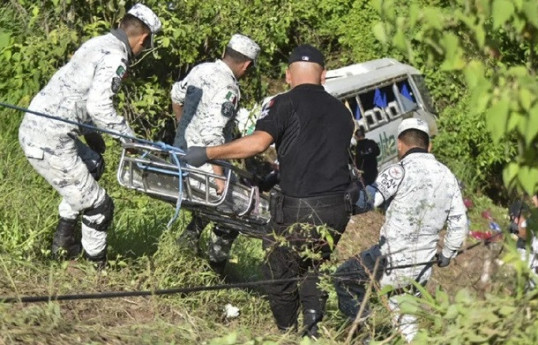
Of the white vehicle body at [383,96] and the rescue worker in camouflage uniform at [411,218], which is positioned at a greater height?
the rescue worker in camouflage uniform at [411,218]

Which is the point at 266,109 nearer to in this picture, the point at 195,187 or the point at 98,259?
the point at 195,187

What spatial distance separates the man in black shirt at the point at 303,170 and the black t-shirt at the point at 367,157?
6984 millimetres

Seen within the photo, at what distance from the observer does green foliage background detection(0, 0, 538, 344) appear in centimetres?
395

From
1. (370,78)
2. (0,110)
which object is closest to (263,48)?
(370,78)

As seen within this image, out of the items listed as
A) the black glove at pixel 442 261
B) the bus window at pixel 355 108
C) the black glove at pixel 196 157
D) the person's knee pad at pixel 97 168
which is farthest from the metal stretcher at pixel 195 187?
the bus window at pixel 355 108

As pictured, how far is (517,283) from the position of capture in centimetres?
452

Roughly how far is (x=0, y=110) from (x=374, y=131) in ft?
18.0

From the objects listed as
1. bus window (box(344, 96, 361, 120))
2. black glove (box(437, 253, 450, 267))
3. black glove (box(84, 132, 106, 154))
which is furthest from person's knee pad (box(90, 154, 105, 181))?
bus window (box(344, 96, 361, 120))

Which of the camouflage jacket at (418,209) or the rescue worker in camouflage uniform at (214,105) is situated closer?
the camouflage jacket at (418,209)

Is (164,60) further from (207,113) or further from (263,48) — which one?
(207,113)

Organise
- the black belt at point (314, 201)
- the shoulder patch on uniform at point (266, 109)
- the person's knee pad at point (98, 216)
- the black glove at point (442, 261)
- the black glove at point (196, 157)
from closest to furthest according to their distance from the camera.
→ the black glove at point (196, 157) → the shoulder patch on uniform at point (266, 109) → the black belt at point (314, 201) → the black glove at point (442, 261) → the person's knee pad at point (98, 216)

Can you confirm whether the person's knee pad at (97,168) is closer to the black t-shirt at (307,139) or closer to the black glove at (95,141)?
the black glove at (95,141)

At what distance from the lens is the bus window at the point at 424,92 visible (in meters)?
16.0

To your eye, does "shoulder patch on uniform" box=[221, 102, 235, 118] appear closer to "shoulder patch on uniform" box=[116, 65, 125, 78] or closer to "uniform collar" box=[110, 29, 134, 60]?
"uniform collar" box=[110, 29, 134, 60]
